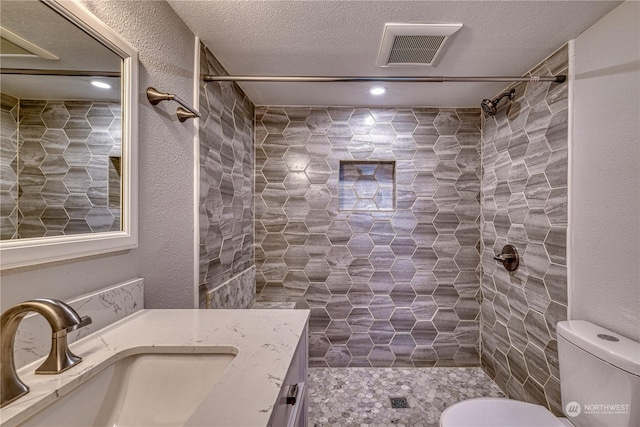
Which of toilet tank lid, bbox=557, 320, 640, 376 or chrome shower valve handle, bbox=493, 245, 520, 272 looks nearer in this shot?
toilet tank lid, bbox=557, 320, 640, 376

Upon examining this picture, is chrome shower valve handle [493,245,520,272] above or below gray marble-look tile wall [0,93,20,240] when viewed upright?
below

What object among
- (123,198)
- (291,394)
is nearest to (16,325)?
(123,198)

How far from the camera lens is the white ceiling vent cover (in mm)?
1328

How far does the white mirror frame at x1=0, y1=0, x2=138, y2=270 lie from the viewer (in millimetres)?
656

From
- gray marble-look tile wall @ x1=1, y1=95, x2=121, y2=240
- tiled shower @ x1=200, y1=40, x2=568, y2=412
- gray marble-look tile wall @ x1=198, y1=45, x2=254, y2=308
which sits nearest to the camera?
gray marble-look tile wall @ x1=1, y1=95, x2=121, y2=240

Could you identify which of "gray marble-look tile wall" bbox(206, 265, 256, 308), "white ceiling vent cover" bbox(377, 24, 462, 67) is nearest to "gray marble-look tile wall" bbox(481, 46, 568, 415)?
"white ceiling vent cover" bbox(377, 24, 462, 67)

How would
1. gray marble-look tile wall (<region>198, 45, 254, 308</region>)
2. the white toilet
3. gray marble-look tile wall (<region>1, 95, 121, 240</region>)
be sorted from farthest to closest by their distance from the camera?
1. gray marble-look tile wall (<region>198, 45, 254, 308</region>)
2. the white toilet
3. gray marble-look tile wall (<region>1, 95, 121, 240</region>)

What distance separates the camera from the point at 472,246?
233cm

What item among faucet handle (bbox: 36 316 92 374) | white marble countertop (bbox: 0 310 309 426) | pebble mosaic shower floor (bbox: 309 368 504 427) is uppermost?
faucet handle (bbox: 36 316 92 374)

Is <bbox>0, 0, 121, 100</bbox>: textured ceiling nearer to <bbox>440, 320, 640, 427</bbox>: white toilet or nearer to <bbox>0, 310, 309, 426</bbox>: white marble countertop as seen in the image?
<bbox>0, 310, 309, 426</bbox>: white marble countertop

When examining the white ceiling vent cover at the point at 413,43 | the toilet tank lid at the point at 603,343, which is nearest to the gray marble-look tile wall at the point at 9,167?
the white ceiling vent cover at the point at 413,43

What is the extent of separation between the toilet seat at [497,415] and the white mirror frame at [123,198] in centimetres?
145

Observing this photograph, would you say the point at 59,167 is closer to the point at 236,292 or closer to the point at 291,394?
the point at 291,394

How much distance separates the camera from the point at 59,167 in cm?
75
